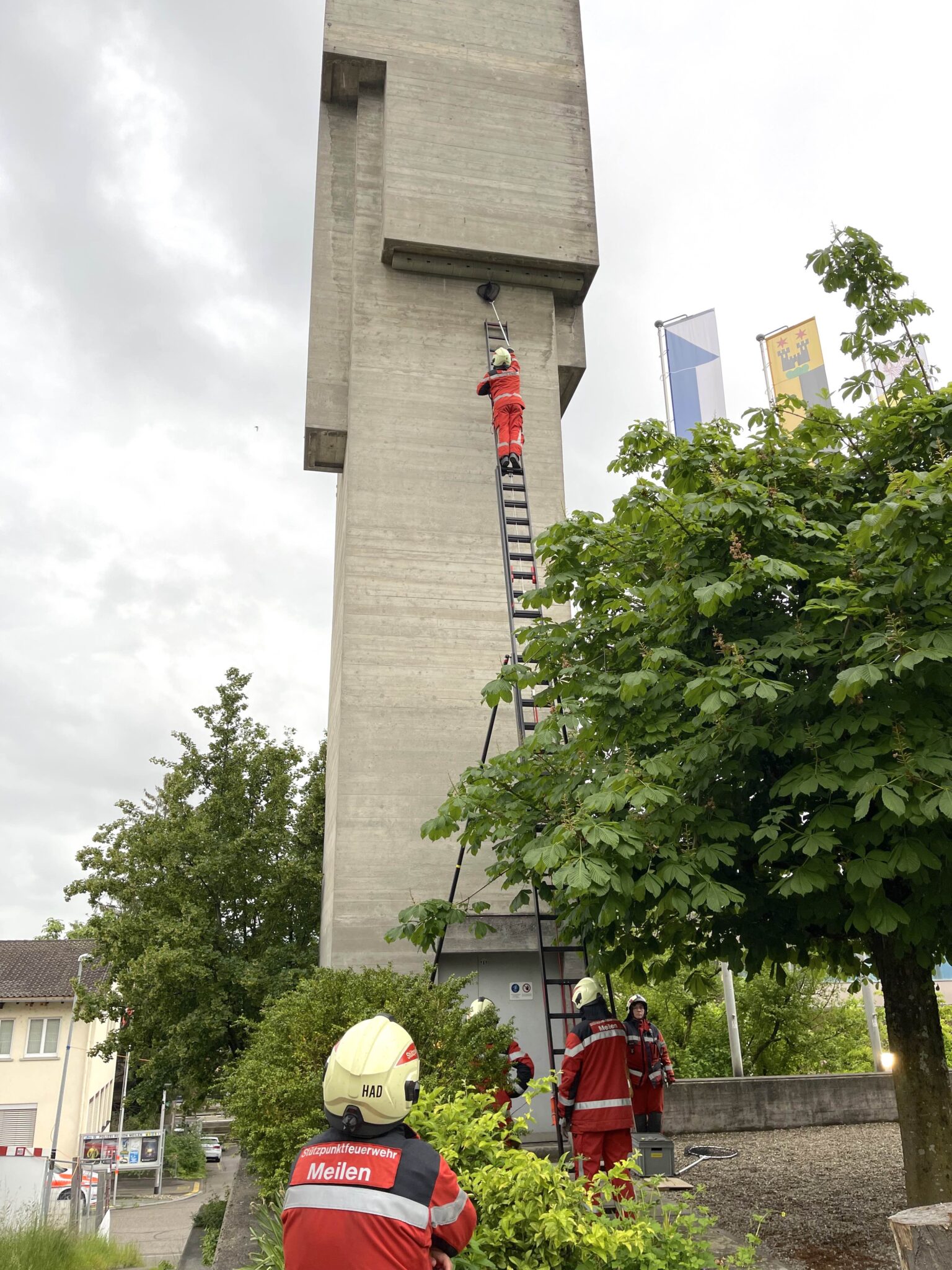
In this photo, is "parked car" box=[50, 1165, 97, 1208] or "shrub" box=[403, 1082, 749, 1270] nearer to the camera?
"shrub" box=[403, 1082, 749, 1270]

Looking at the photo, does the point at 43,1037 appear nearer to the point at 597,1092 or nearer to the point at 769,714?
the point at 597,1092

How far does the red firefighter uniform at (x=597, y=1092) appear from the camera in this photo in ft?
24.7

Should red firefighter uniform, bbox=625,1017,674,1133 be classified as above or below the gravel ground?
above

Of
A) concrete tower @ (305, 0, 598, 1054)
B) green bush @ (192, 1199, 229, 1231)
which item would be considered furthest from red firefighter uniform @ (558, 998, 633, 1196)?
green bush @ (192, 1199, 229, 1231)

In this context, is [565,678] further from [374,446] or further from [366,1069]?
[374,446]

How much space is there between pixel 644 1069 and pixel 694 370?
15.6 m

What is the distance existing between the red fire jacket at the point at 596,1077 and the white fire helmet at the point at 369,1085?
4845 mm

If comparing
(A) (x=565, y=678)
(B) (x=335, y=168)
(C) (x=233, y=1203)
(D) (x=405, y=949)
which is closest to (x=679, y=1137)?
(D) (x=405, y=949)

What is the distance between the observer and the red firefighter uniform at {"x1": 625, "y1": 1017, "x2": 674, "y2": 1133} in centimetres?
975

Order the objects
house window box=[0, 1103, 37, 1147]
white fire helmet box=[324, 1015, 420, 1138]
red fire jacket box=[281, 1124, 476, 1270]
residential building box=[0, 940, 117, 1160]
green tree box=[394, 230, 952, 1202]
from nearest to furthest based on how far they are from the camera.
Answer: red fire jacket box=[281, 1124, 476, 1270]
white fire helmet box=[324, 1015, 420, 1138]
green tree box=[394, 230, 952, 1202]
house window box=[0, 1103, 37, 1147]
residential building box=[0, 940, 117, 1160]

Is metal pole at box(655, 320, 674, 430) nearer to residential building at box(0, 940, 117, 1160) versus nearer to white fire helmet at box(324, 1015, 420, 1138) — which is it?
white fire helmet at box(324, 1015, 420, 1138)

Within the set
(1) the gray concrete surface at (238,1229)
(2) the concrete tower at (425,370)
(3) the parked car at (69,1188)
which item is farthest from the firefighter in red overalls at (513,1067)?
(3) the parked car at (69,1188)

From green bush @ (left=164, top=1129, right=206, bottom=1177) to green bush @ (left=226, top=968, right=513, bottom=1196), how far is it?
41.9 meters

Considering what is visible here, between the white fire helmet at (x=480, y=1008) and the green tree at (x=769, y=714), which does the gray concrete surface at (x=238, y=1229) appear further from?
the green tree at (x=769, y=714)
